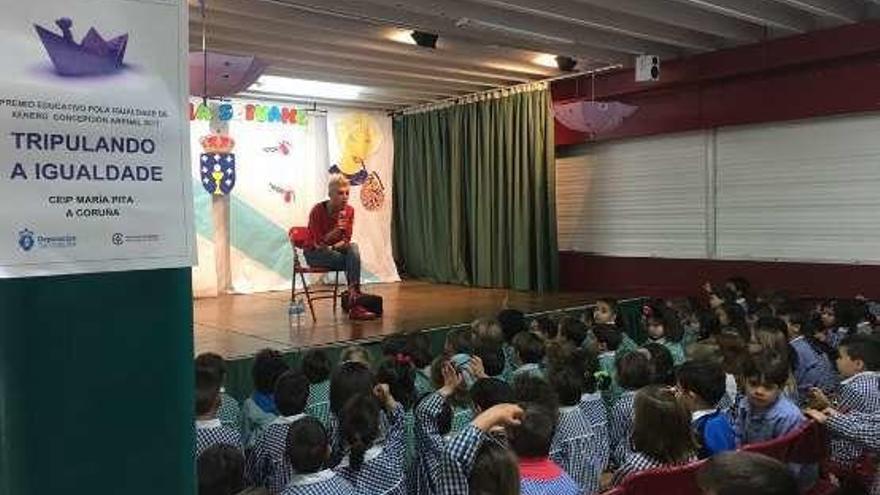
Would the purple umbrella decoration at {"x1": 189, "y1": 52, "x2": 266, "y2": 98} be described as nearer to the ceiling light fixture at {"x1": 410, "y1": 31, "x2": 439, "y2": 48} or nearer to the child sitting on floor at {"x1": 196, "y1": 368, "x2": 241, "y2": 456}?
the ceiling light fixture at {"x1": 410, "y1": 31, "x2": 439, "y2": 48}

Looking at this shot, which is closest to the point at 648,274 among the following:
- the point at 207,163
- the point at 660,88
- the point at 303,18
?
the point at 660,88

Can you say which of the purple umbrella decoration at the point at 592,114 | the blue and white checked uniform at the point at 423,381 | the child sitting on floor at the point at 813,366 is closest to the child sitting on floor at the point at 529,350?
the blue and white checked uniform at the point at 423,381

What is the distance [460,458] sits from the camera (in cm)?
177

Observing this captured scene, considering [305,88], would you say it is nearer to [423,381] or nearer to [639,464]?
[423,381]

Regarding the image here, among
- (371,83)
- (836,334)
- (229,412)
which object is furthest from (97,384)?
(371,83)

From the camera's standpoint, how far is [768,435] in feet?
7.79

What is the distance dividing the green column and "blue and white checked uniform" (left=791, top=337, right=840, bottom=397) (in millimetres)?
3051

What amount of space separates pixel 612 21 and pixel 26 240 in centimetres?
502

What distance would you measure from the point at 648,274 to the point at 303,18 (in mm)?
3973

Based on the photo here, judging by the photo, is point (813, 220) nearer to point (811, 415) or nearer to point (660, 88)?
point (660, 88)

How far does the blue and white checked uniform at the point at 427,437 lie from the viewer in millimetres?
2117

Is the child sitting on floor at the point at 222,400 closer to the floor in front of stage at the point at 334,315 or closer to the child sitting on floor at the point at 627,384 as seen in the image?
the floor in front of stage at the point at 334,315

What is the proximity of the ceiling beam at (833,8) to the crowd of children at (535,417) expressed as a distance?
2523 mm

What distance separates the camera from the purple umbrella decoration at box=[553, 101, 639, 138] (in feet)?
19.8
